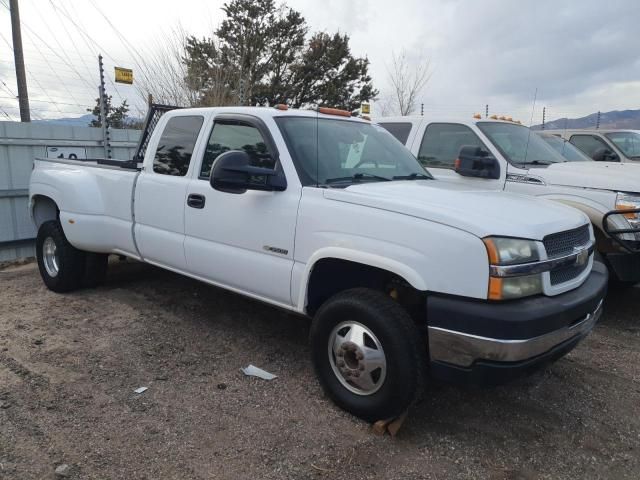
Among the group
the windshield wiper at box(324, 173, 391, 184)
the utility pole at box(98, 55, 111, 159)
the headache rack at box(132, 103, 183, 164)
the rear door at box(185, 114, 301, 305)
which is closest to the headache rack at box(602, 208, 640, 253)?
the windshield wiper at box(324, 173, 391, 184)

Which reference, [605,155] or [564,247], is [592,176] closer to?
[564,247]

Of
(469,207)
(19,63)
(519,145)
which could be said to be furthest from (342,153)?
(19,63)

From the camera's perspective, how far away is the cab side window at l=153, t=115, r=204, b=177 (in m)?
4.34

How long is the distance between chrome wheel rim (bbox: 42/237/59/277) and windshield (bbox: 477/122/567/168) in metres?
4.90

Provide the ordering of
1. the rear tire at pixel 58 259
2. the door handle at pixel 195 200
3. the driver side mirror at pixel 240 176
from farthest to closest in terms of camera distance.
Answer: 1. the rear tire at pixel 58 259
2. the door handle at pixel 195 200
3. the driver side mirror at pixel 240 176

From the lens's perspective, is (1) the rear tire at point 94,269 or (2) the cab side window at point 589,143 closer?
(1) the rear tire at point 94,269

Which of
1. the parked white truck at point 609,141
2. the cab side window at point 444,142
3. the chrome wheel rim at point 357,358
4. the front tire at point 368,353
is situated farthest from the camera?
the parked white truck at point 609,141

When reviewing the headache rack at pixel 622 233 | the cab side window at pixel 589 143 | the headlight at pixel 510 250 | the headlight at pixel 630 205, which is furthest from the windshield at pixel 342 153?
the cab side window at pixel 589 143

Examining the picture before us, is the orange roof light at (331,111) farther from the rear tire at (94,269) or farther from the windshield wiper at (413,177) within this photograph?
the rear tire at (94,269)

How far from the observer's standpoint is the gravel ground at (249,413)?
2.78 meters

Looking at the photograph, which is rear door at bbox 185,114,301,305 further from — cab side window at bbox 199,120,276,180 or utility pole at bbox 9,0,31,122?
utility pole at bbox 9,0,31,122

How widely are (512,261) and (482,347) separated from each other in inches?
18.0

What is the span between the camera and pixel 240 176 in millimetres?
3338

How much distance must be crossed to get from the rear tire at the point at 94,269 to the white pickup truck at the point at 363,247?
94 cm
